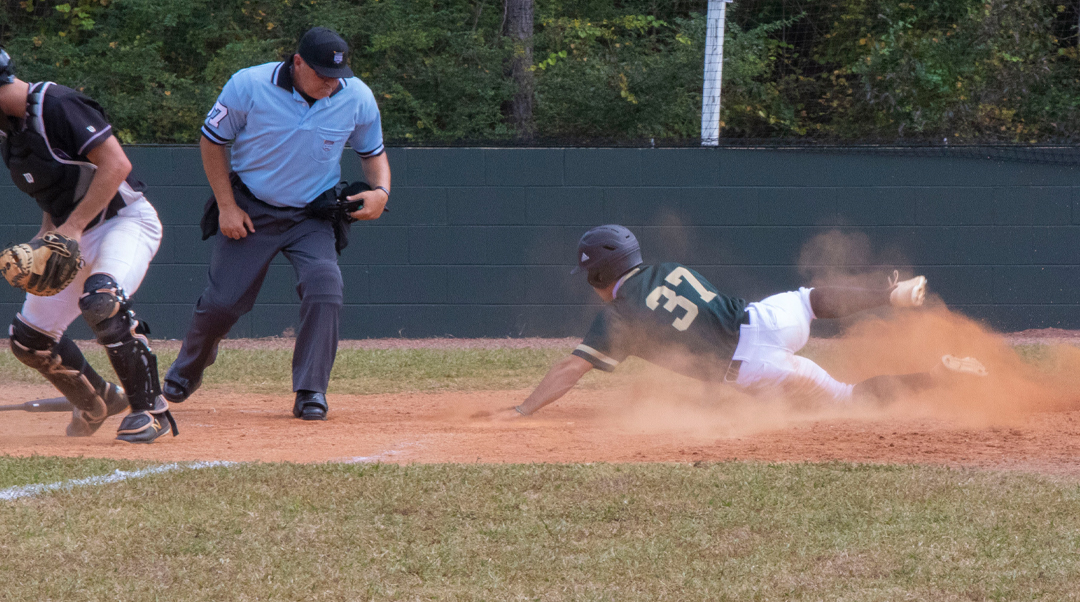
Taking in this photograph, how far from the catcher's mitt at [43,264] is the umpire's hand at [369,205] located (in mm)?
1629

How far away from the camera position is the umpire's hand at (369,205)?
604cm

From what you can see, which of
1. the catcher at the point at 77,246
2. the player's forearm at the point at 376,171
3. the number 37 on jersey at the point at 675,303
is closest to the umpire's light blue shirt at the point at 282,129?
the player's forearm at the point at 376,171

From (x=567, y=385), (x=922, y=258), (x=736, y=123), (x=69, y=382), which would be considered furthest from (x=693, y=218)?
(x=69, y=382)

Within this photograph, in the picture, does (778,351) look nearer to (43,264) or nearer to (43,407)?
(43,264)

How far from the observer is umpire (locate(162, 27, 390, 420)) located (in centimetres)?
586

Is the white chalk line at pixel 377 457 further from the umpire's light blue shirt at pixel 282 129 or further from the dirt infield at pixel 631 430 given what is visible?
the umpire's light blue shirt at pixel 282 129

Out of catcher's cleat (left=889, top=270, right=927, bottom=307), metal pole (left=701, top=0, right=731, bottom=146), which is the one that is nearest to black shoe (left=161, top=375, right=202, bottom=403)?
catcher's cleat (left=889, top=270, right=927, bottom=307)

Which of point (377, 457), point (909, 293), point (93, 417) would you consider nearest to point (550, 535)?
point (377, 457)

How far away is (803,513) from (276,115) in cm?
361

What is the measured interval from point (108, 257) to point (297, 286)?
42.8 inches

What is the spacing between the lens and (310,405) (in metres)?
5.96

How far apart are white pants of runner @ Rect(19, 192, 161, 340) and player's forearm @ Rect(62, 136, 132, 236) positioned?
0.76 ft

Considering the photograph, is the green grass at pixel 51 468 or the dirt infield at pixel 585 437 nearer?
the green grass at pixel 51 468

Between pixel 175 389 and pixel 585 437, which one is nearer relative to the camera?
pixel 585 437
